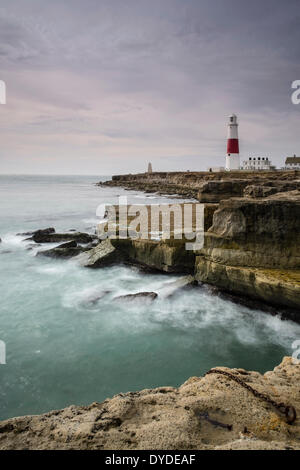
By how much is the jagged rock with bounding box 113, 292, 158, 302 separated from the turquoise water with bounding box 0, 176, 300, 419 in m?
0.22

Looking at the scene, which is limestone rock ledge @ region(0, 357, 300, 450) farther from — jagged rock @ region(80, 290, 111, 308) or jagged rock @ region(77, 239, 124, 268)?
jagged rock @ region(77, 239, 124, 268)

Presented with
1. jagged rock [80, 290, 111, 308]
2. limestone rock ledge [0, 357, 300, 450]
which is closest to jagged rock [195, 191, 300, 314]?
jagged rock [80, 290, 111, 308]

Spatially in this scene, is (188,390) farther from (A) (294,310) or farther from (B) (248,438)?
(A) (294,310)

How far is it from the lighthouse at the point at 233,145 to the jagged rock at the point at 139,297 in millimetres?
48238

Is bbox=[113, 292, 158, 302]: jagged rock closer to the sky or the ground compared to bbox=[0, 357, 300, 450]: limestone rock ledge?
closer to the ground

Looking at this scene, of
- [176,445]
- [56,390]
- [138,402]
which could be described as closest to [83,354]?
[56,390]

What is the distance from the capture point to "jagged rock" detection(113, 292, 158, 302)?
29.0 feet

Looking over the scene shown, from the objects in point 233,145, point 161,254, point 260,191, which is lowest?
point 161,254

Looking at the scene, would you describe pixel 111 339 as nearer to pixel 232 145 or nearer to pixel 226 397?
pixel 226 397

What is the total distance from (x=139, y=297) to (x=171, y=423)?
624cm

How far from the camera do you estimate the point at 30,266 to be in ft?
42.2

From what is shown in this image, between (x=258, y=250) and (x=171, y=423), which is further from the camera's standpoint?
(x=258, y=250)

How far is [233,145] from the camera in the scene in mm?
51812

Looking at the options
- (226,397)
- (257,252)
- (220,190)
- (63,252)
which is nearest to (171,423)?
(226,397)
